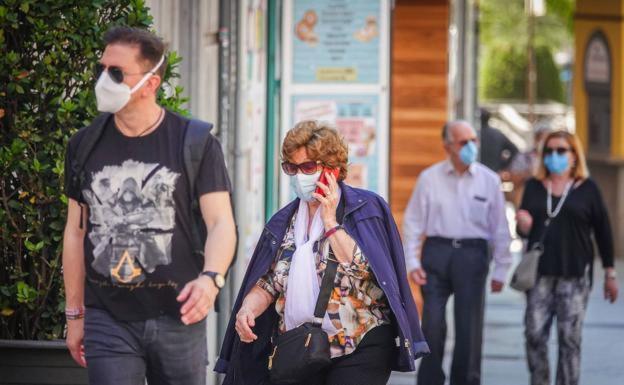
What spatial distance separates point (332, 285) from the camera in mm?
5453

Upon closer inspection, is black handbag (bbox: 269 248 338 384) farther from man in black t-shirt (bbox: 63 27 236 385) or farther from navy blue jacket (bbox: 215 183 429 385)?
man in black t-shirt (bbox: 63 27 236 385)

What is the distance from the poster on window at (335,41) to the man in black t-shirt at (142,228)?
5.14 metres

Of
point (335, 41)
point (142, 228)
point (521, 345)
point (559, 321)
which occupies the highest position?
point (335, 41)

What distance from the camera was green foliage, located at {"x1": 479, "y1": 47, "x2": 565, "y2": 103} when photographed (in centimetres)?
4644

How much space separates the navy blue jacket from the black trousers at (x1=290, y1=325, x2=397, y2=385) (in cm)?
5

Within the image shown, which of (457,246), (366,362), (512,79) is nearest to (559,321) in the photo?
(457,246)

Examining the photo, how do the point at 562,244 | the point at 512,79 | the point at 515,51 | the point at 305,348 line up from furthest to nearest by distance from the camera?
1. the point at 512,79
2. the point at 515,51
3. the point at 562,244
4. the point at 305,348

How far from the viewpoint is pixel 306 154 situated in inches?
220

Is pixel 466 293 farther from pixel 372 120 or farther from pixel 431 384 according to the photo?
pixel 372 120

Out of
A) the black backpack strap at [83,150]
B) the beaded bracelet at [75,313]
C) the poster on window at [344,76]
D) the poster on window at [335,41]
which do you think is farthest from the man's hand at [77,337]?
the poster on window at [335,41]

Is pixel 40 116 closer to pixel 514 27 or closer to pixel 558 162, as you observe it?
pixel 558 162

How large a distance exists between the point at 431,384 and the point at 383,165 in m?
1.78

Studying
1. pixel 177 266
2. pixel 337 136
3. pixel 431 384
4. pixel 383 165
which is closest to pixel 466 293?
pixel 431 384

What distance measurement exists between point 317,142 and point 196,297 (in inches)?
43.9
